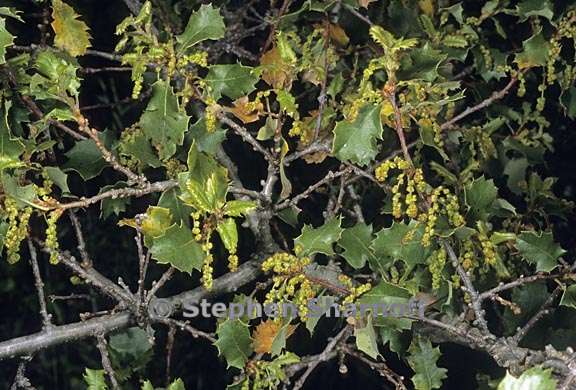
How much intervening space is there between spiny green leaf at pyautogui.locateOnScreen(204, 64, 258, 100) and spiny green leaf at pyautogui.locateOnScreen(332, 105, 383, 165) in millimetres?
179

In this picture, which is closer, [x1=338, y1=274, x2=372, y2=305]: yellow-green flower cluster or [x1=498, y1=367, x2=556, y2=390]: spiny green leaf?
[x1=498, y1=367, x2=556, y2=390]: spiny green leaf

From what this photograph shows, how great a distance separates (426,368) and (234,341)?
0.31m

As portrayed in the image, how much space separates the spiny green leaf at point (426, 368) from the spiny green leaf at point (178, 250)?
0.40m

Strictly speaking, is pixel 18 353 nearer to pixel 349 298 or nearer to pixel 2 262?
pixel 349 298

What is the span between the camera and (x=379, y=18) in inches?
62.8

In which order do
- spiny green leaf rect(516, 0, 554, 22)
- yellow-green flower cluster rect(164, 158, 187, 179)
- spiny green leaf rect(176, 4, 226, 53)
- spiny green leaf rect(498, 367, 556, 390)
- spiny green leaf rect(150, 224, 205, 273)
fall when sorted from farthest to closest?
spiny green leaf rect(516, 0, 554, 22), yellow-green flower cluster rect(164, 158, 187, 179), spiny green leaf rect(176, 4, 226, 53), spiny green leaf rect(150, 224, 205, 273), spiny green leaf rect(498, 367, 556, 390)

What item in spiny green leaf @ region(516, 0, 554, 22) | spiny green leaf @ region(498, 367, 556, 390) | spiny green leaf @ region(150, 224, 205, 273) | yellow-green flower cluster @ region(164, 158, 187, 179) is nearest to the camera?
spiny green leaf @ region(498, 367, 556, 390)

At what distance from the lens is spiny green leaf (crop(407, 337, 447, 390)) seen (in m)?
1.26

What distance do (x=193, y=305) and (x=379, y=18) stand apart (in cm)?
67

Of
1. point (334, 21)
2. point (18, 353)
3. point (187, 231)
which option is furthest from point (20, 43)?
point (187, 231)

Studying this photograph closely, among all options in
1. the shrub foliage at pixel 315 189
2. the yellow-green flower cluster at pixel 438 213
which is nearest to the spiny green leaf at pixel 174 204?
the shrub foliage at pixel 315 189

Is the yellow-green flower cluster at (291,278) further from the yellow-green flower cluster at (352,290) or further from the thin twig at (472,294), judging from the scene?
the thin twig at (472,294)

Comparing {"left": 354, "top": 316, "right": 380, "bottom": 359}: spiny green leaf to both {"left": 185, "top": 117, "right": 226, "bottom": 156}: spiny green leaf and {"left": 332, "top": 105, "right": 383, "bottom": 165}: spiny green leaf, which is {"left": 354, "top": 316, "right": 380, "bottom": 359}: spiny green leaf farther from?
{"left": 185, "top": 117, "right": 226, "bottom": 156}: spiny green leaf

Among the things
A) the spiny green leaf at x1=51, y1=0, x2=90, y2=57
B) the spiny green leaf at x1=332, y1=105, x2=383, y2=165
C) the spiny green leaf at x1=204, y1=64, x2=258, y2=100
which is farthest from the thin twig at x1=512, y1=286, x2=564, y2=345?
the spiny green leaf at x1=51, y1=0, x2=90, y2=57
